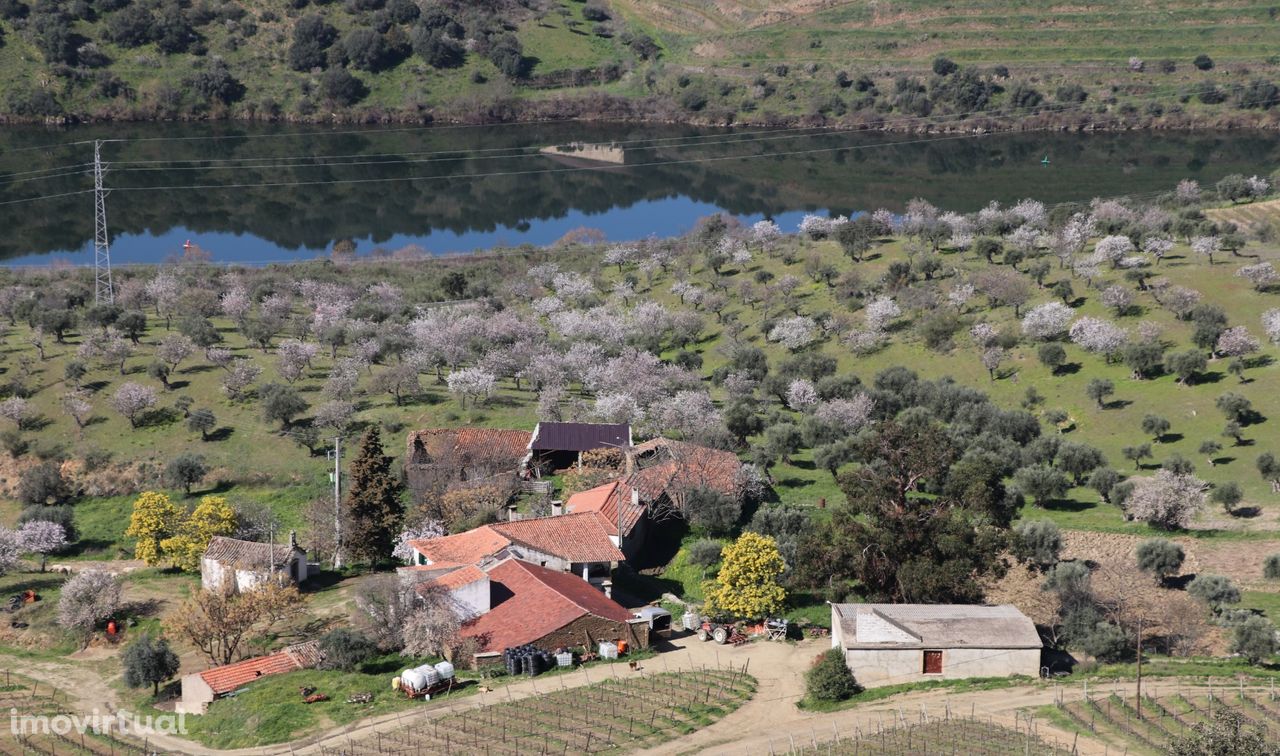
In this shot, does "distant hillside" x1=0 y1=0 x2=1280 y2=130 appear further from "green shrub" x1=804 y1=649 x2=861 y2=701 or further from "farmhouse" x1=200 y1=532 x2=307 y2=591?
"green shrub" x1=804 y1=649 x2=861 y2=701

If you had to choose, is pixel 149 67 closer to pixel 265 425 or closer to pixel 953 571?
pixel 265 425

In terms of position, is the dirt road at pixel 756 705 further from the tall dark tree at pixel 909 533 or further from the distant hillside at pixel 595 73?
the distant hillside at pixel 595 73

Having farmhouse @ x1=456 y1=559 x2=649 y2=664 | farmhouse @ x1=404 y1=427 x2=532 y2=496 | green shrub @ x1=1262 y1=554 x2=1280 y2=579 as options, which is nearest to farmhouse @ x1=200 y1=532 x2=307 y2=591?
farmhouse @ x1=404 y1=427 x2=532 y2=496

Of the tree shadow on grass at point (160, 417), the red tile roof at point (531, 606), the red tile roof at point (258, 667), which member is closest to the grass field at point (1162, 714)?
the red tile roof at point (531, 606)

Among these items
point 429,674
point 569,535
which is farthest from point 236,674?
point 569,535

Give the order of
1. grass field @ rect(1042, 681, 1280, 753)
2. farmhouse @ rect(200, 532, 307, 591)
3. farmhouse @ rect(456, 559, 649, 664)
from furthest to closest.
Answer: farmhouse @ rect(200, 532, 307, 591)
farmhouse @ rect(456, 559, 649, 664)
grass field @ rect(1042, 681, 1280, 753)

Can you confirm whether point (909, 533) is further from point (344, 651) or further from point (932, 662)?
point (344, 651)

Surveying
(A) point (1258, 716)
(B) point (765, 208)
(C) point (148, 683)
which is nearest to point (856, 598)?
(A) point (1258, 716)
